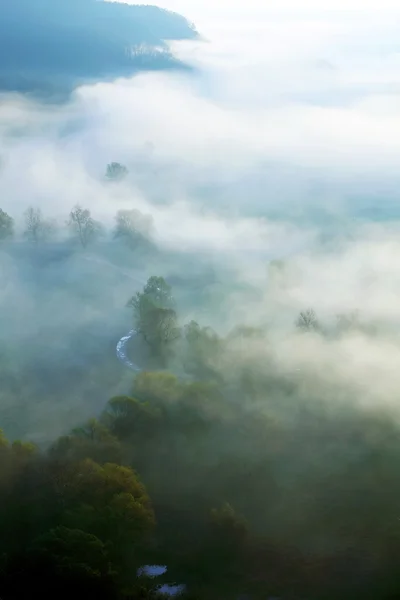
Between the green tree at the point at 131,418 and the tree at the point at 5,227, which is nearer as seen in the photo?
the green tree at the point at 131,418

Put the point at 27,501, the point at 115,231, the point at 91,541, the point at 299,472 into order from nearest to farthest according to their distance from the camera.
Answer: the point at 91,541 < the point at 27,501 < the point at 299,472 < the point at 115,231

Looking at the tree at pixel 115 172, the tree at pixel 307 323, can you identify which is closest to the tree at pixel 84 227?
the tree at pixel 115 172

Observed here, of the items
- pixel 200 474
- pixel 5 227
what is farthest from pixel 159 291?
pixel 5 227

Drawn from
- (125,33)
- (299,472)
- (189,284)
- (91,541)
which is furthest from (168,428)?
(125,33)

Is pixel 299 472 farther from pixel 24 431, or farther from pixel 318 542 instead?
pixel 24 431

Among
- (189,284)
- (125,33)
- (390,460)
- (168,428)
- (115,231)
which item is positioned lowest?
(390,460)

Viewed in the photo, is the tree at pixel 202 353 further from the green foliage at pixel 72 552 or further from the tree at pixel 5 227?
the tree at pixel 5 227
